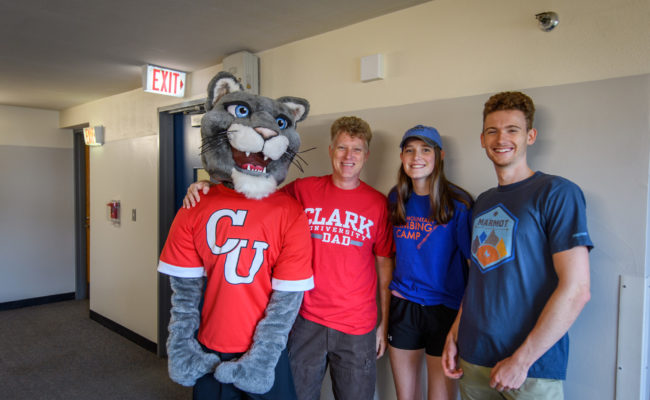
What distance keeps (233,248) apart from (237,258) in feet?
0.13

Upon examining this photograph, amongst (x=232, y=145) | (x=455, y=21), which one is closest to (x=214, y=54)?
(x=232, y=145)

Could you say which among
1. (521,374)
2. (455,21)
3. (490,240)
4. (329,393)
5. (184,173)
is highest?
(455,21)

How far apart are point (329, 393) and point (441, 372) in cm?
84

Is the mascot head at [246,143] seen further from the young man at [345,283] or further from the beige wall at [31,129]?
the beige wall at [31,129]

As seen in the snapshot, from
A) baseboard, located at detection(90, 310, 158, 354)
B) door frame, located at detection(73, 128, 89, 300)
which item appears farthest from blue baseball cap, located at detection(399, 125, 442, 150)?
door frame, located at detection(73, 128, 89, 300)

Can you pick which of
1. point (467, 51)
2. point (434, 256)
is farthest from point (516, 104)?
point (434, 256)

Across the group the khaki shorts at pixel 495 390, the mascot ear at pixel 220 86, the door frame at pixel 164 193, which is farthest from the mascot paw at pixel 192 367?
the door frame at pixel 164 193

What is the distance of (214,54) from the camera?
9.21ft

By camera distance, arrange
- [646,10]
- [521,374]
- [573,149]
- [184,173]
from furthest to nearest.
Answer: [184,173], [573,149], [646,10], [521,374]

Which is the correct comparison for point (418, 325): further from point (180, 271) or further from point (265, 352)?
point (180, 271)

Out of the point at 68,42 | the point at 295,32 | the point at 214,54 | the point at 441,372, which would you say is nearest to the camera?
the point at 441,372

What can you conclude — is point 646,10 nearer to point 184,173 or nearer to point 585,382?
point 585,382

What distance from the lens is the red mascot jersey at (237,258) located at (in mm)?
1586

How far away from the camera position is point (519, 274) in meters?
1.36
